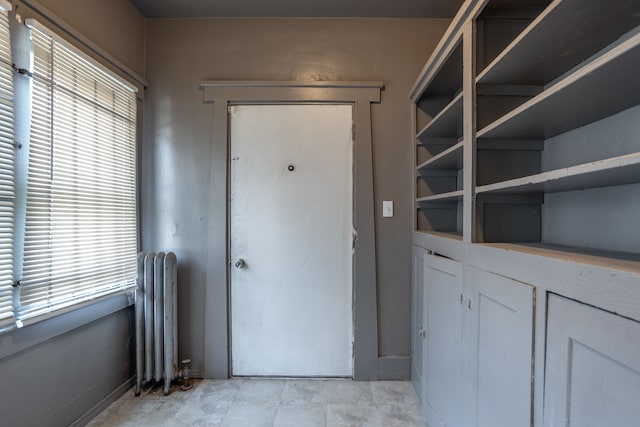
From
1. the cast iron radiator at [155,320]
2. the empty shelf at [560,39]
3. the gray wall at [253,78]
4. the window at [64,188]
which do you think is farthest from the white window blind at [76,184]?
the empty shelf at [560,39]

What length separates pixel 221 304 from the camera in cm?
220

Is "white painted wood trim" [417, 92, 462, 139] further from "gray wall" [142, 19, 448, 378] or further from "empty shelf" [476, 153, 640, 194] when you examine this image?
"empty shelf" [476, 153, 640, 194]

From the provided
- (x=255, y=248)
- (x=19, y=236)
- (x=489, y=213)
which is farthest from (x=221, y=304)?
(x=489, y=213)

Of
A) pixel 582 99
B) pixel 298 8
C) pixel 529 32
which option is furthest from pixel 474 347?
pixel 298 8

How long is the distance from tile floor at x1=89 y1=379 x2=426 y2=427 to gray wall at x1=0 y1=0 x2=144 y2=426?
0.65 feet

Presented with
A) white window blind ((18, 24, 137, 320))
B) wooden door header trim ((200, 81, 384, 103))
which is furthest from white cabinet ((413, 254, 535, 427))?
white window blind ((18, 24, 137, 320))

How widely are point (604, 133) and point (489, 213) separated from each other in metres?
0.45

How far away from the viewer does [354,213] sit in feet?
7.22

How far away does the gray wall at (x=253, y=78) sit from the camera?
7.20 ft

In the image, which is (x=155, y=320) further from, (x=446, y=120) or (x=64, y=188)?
(x=446, y=120)

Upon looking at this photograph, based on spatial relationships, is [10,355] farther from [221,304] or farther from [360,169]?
[360,169]

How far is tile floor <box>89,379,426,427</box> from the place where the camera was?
175 cm

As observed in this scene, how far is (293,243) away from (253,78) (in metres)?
1.26

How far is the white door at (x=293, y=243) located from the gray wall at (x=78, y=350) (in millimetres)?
741
